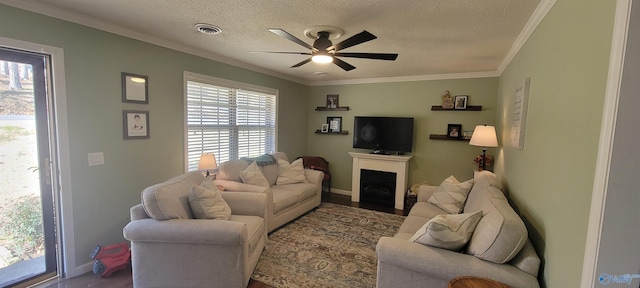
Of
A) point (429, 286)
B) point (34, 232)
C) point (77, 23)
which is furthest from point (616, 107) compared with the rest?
point (34, 232)

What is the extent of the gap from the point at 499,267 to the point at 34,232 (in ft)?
12.0

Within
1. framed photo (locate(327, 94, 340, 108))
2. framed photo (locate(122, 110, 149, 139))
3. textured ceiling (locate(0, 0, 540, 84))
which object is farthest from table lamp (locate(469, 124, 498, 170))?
framed photo (locate(122, 110, 149, 139))

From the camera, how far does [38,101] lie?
2.24 metres

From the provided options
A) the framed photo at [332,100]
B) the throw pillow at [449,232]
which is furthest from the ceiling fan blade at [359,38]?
the framed photo at [332,100]

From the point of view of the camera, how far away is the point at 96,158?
8.37 feet

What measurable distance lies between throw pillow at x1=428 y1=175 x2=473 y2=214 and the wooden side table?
1561 millimetres

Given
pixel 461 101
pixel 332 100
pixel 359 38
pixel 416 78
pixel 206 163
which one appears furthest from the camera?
pixel 332 100

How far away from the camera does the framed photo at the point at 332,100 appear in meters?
5.49

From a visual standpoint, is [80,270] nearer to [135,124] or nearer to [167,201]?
[167,201]

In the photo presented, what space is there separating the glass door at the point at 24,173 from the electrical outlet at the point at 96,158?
0.94 ft

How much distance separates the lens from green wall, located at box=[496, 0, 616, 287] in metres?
1.14

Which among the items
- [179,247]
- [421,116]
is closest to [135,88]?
[179,247]

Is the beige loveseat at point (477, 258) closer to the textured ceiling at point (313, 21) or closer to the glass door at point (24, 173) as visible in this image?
the textured ceiling at point (313, 21)

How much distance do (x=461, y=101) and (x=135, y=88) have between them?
4.65m
